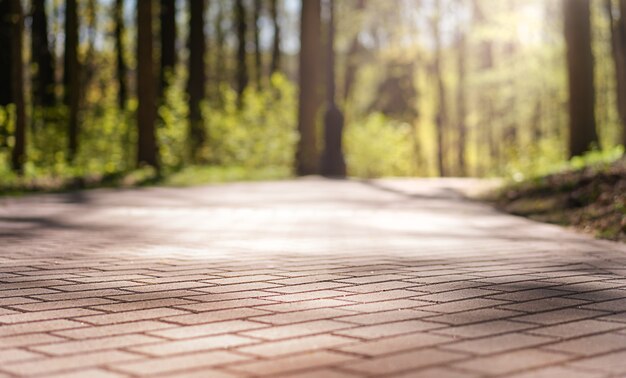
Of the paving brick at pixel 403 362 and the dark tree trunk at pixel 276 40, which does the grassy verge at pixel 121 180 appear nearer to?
the paving brick at pixel 403 362

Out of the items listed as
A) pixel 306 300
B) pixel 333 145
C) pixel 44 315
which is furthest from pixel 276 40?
pixel 44 315

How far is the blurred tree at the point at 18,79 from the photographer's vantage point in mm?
19250

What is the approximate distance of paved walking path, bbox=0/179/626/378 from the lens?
3.40 metres

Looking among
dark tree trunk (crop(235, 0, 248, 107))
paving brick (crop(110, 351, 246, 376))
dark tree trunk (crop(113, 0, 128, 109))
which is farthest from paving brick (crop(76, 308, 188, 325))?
dark tree trunk (crop(235, 0, 248, 107))

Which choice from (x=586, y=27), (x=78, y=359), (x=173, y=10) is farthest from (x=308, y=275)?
(x=173, y=10)

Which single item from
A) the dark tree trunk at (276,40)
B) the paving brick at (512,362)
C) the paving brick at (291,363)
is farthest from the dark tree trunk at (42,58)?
the paving brick at (512,362)

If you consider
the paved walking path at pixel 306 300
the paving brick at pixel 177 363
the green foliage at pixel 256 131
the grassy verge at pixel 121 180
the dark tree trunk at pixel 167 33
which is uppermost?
the dark tree trunk at pixel 167 33

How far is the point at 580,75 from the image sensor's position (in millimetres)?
18500

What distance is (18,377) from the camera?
3145 millimetres

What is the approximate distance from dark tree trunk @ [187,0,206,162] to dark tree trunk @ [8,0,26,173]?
7.64m

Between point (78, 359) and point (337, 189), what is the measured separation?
12.9 meters

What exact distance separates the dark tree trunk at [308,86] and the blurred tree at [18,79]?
6.58 meters

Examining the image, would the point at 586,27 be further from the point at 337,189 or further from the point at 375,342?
the point at 375,342

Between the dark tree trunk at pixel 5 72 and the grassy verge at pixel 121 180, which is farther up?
the dark tree trunk at pixel 5 72
